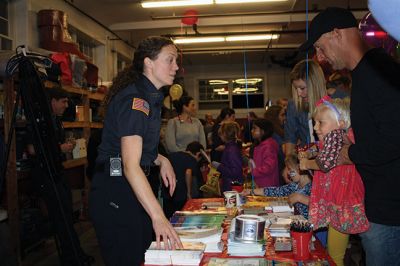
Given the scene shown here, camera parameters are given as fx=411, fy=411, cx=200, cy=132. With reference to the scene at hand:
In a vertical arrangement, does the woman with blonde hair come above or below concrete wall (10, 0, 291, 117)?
below

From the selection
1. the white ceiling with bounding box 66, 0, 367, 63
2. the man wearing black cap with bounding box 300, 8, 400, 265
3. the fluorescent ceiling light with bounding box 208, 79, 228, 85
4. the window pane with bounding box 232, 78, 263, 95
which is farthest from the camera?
the fluorescent ceiling light with bounding box 208, 79, 228, 85

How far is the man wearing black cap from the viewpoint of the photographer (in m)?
1.42

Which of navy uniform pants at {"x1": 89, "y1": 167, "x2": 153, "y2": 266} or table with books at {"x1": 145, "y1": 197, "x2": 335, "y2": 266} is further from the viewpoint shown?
navy uniform pants at {"x1": 89, "y1": 167, "x2": 153, "y2": 266}

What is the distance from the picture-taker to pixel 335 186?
1.90 metres

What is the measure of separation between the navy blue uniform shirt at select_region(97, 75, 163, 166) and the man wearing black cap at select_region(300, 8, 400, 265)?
2.65 feet

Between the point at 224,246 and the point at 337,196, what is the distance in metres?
0.57

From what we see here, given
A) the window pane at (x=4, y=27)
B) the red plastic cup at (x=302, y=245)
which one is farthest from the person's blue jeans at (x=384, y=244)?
the window pane at (x=4, y=27)

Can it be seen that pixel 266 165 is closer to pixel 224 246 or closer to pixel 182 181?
pixel 182 181

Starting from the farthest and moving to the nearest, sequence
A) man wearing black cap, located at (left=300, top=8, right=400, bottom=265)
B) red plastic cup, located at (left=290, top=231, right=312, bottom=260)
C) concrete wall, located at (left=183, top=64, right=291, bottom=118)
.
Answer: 1. concrete wall, located at (left=183, top=64, right=291, bottom=118)
2. red plastic cup, located at (left=290, top=231, right=312, bottom=260)
3. man wearing black cap, located at (left=300, top=8, right=400, bottom=265)

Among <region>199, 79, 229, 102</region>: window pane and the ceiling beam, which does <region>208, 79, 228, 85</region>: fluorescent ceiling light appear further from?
the ceiling beam

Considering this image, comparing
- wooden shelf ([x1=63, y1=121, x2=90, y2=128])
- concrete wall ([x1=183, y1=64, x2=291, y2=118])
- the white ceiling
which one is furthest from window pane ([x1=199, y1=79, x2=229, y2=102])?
wooden shelf ([x1=63, y1=121, x2=90, y2=128])

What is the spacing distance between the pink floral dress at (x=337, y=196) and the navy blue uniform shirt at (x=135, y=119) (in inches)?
29.9

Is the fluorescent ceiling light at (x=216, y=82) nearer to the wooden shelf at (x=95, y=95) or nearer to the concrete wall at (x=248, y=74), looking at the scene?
the concrete wall at (x=248, y=74)

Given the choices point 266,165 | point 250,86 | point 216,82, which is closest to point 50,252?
point 266,165
